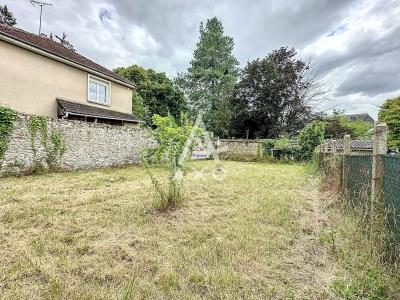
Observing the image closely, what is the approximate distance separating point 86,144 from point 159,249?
30.6 ft

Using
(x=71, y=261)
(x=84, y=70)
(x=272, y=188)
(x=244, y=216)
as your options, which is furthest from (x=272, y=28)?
(x=71, y=261)

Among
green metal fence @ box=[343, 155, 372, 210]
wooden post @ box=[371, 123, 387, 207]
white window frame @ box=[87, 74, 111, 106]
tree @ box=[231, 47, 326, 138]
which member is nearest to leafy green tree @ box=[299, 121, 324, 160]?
tree @ box=[231, 47, 326, 138]

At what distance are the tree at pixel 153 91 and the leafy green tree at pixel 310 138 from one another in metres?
15.2

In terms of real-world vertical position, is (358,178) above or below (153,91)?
below

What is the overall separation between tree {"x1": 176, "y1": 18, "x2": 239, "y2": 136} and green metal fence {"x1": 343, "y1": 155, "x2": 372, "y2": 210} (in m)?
28.1

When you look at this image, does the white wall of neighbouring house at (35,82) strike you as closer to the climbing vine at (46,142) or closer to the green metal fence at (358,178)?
the climbing vine at (46,142)

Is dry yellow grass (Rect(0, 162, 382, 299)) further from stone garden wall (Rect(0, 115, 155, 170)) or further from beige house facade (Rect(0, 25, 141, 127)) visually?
beige house facade (Rect(0, 25, 141, 127))

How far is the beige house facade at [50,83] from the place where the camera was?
1136cm

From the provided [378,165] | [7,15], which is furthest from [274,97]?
[7,15]

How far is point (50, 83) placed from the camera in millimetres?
13133

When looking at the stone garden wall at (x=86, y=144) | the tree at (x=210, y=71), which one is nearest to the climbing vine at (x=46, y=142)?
the stone garden wall at (x=86, y=144)

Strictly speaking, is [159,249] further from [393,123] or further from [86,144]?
[393,123]

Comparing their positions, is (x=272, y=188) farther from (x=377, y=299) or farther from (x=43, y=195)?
(x=43, y=195)

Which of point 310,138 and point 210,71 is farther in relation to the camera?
point 210,71
